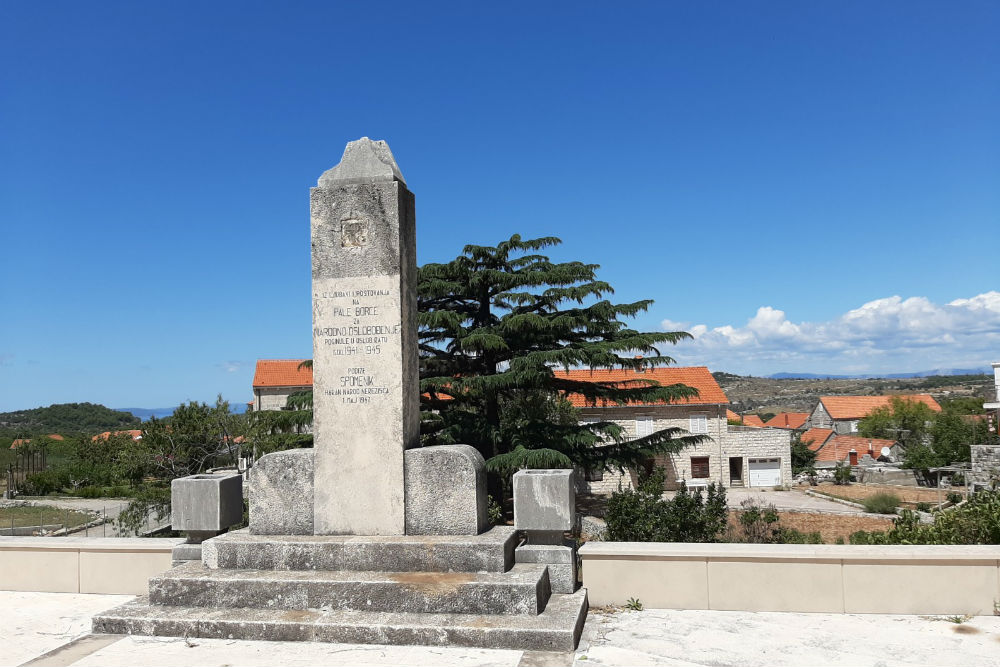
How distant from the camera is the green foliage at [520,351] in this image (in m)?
17.3

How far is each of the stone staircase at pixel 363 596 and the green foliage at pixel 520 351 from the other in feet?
35.0

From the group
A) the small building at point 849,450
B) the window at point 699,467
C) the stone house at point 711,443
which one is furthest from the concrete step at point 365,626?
the small building at point 849,450

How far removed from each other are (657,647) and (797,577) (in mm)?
1597

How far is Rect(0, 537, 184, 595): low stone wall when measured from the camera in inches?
279

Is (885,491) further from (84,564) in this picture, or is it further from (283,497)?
(84,564)

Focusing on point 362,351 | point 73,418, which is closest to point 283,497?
point 362,351

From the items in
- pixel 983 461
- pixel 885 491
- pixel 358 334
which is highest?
pixel 358 334

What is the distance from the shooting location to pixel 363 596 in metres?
5.72

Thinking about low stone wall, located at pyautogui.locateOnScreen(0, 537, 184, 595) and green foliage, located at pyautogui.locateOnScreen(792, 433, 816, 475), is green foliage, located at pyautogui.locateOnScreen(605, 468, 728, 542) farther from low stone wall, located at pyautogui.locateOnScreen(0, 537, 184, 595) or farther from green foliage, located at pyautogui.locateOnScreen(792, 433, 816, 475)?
green foliage, located at pyautogui.locateOnScreen(792, 433, 816, 475)

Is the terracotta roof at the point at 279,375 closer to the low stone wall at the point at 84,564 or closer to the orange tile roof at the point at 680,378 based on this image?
the orange tile roof at the point at 680,378

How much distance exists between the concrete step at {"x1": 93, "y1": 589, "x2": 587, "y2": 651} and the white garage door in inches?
1345

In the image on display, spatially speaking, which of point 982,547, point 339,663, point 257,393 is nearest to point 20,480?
point 257,393

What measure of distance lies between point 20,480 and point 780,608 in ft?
138

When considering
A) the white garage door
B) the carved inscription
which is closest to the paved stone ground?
the carved inscription
